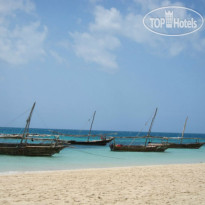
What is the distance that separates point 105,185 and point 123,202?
256 cm

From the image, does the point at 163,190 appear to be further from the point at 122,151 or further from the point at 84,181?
the point at 122,151

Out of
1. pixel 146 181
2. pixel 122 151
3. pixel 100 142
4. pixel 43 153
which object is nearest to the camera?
pixel 146 181

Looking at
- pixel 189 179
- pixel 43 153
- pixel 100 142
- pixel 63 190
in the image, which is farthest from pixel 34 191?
pixel 100 142

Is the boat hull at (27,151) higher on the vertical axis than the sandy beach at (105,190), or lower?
lower

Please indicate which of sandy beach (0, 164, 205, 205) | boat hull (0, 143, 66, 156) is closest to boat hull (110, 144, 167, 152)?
boat hull (0, 143, 66, 156)

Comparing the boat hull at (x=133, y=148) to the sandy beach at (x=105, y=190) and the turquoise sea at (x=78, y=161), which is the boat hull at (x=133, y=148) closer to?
the turquoise sea at (x=78, y=161)

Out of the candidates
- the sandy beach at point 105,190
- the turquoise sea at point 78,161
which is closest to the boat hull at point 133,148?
the turquoise sea at point 78,161

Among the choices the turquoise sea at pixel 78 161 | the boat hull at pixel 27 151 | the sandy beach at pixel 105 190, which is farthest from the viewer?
the boat hull at pixel 27 151

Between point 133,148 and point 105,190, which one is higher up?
point 105,190

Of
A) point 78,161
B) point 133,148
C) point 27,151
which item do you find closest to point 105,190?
point 78,161

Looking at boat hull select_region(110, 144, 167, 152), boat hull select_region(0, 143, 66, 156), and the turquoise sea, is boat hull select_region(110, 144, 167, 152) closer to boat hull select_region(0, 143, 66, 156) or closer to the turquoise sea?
the turquoise sea

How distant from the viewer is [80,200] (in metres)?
7.23

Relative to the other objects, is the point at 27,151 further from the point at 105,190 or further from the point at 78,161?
the point at 105,190

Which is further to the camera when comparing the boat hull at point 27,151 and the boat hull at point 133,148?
the boat hull at point 133,148
